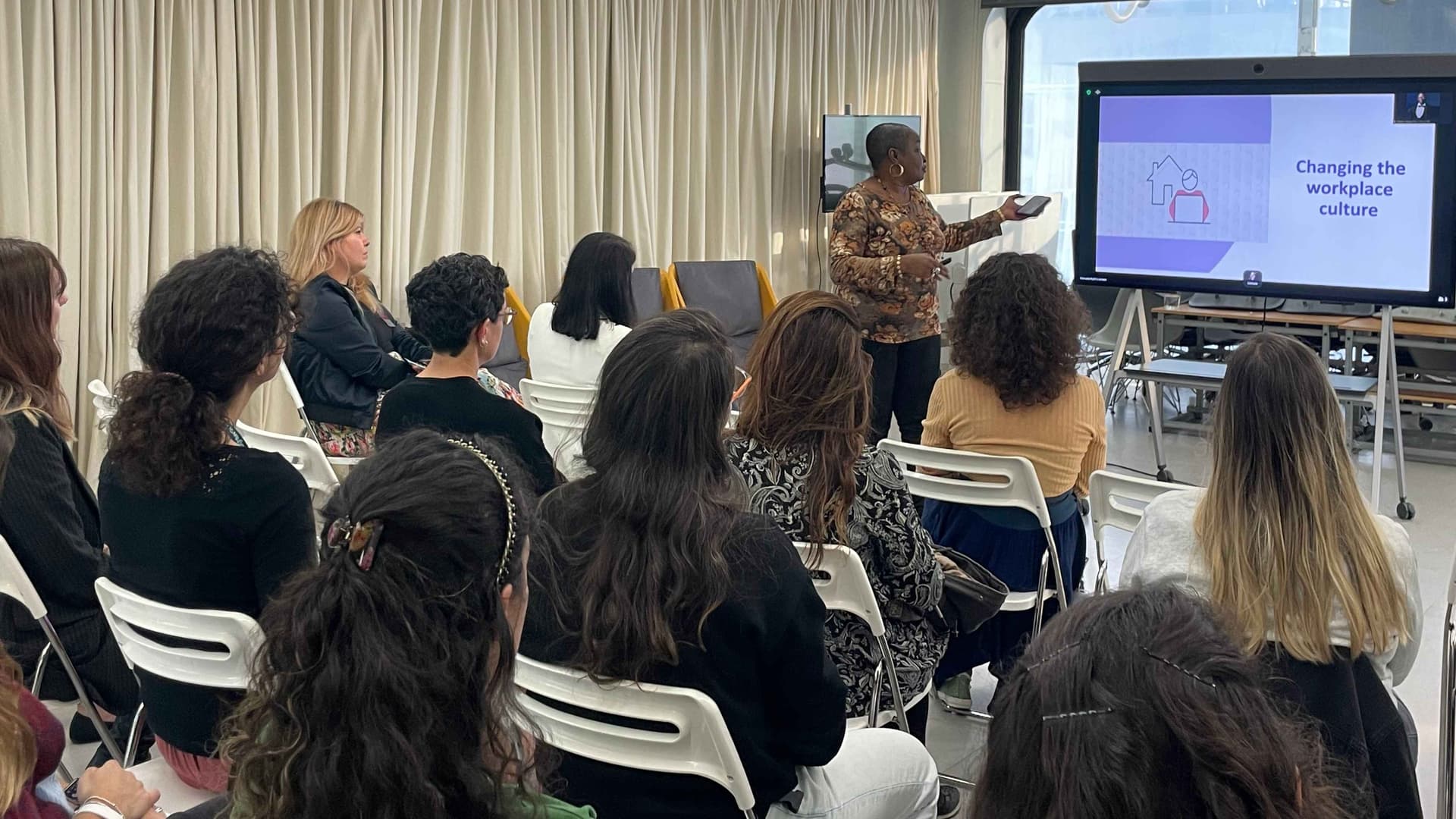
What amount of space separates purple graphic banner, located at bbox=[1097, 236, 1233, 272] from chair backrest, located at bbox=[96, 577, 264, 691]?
4.52 m

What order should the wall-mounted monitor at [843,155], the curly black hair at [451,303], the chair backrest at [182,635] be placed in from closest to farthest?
1. the chair backrest at [182,635]
2. the curly black hair at [451,303]
3. the wall-mounted monitor at [843,155]

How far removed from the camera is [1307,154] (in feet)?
17.2

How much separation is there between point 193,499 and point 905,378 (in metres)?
3.47

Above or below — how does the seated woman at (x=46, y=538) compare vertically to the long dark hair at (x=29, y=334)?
below

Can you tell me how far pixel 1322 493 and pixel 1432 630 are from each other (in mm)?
2691

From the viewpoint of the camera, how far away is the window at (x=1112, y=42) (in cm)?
870

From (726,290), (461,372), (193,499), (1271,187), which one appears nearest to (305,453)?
(461,372)

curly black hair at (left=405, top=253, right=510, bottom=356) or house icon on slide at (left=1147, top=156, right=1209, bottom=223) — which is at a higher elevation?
house icon on slide at (left=1147, top=156, right=1209, bottom=223)

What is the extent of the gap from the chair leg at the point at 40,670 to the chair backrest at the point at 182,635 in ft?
1.67

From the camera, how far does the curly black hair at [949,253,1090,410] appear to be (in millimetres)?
3197

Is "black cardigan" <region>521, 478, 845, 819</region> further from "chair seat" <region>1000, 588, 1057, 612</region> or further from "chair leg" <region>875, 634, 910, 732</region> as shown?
"chair seat" <region>1000, 588, 1057, 612</region>

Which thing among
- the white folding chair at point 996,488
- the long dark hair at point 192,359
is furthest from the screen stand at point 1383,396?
the long dark hair at point 192,359

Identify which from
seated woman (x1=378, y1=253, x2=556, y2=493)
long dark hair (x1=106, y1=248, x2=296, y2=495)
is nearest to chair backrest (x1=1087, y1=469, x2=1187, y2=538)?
seated woman (x1=378, y1=253, x2=556, y2=493)

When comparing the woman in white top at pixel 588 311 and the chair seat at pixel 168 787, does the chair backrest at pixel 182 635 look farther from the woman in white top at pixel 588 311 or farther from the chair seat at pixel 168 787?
the woman in white top at pixel 588 311
